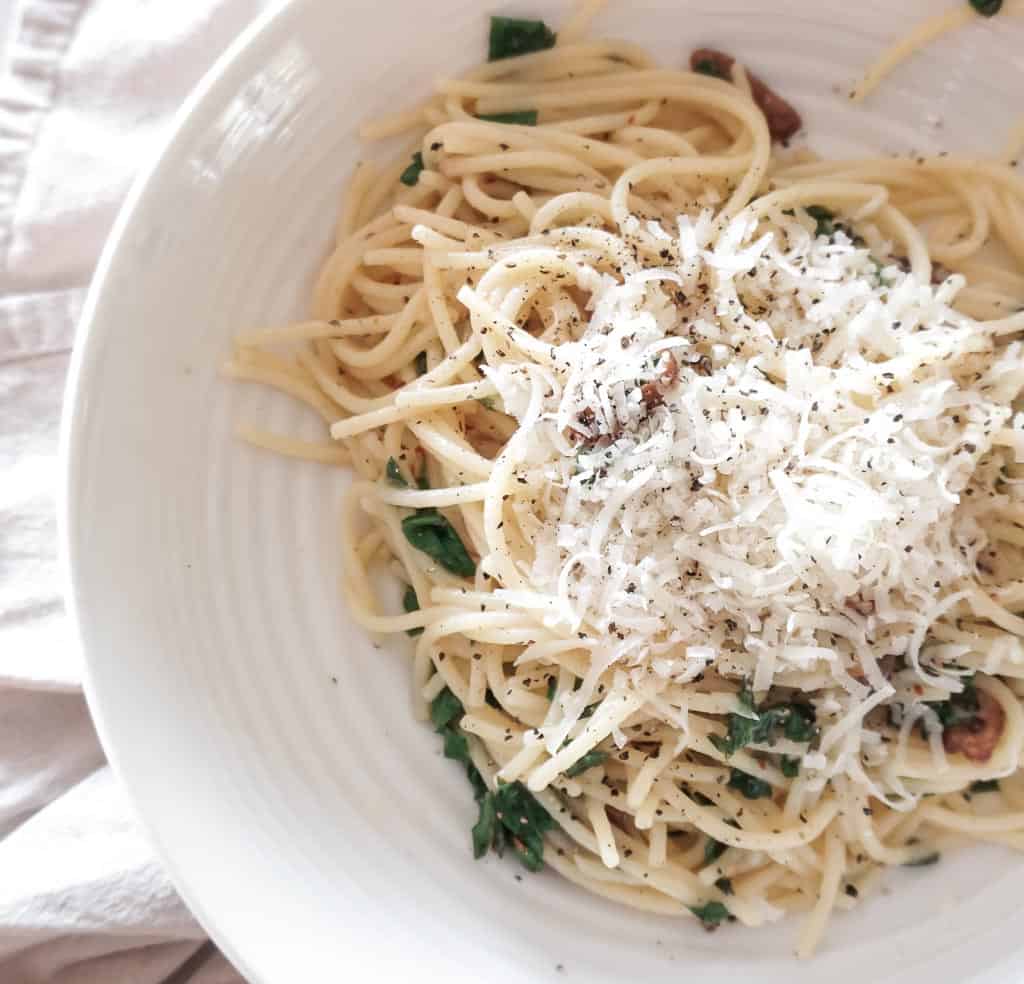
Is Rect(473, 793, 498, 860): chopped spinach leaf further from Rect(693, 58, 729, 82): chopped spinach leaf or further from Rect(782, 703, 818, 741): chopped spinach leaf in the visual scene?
Rect(693, 58, 729, 82): chopped spinach leaf

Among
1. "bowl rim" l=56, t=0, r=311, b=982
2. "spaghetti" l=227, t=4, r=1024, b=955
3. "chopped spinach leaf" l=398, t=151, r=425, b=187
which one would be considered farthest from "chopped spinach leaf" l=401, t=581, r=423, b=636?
"chopped spinach leaf" l=398, t=151, r=425, b=187

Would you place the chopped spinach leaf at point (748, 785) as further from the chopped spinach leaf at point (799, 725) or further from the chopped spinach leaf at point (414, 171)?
the chopped spinach leaf at point (414, 171)

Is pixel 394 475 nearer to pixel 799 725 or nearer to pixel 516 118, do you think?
pixel 516 118

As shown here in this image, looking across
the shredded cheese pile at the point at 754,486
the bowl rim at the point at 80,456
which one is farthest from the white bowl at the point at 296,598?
the shredded cheese pile at the point at 754,486

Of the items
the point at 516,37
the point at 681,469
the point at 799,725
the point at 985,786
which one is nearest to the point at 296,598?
the point at 681,469

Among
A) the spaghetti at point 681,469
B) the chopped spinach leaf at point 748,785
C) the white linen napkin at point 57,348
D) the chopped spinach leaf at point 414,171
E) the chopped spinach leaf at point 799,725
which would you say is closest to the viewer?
the spaghetti at point 681,469

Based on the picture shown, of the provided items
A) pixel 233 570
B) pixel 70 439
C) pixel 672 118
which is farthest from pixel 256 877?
pixel 672 118

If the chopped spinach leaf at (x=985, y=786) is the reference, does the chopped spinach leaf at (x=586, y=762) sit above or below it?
above
